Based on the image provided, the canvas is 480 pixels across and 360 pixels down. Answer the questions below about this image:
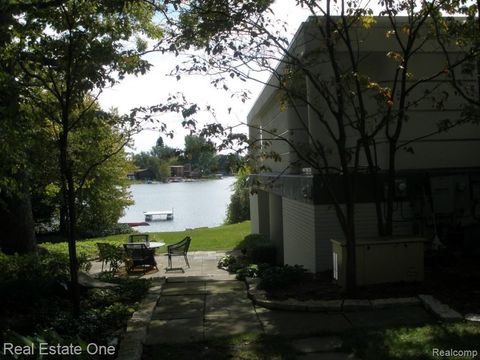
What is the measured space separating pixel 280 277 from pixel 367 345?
2844mm

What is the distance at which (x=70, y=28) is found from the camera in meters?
6.54

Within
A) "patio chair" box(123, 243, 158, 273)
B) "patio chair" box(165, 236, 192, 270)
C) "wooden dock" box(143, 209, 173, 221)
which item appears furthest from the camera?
"wooden dock" box(143, 209, 173, 221)

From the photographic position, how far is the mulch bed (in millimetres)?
6543

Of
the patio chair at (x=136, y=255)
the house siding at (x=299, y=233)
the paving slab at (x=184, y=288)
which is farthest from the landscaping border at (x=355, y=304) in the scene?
the patio chair at (x=136, y=255)

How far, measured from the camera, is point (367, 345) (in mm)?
5125

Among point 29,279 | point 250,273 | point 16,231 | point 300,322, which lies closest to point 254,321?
point 300,322

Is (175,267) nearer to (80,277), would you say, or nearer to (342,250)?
(80,277)

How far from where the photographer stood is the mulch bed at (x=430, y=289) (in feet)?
21.5

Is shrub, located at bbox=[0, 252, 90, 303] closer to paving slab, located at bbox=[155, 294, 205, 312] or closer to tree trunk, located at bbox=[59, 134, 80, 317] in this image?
tree trunk, located at bbox=[59, 134, 80, 317]

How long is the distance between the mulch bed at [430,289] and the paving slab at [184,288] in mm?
1459

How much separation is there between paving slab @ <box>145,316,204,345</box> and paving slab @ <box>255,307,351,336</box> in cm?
76

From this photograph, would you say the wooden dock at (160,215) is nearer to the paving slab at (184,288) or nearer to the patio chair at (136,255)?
the patio chair at (136,255)

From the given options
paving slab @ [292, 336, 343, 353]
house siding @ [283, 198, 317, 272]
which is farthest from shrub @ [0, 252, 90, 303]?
house siding @ [283, 198, 317, 272]

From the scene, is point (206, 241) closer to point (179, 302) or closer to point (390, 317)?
point (179, 302)
